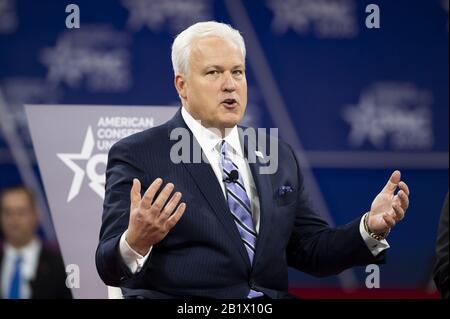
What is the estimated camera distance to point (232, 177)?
9.21ft

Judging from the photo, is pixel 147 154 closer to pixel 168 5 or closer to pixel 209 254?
pixel 209 254

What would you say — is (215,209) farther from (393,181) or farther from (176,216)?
(393,181)

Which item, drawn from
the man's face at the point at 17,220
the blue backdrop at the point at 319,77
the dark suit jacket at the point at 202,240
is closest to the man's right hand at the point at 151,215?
the dark suit jacket at the point at 202,240

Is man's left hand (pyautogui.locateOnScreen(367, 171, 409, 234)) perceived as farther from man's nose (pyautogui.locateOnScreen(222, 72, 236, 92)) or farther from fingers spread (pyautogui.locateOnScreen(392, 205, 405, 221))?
man's nose (pyautogui.locateOnScreen(222, 72, 236, 92))

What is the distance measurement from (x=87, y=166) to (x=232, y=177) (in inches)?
46.9

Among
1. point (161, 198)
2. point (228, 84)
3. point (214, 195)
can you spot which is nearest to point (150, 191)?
point (161, 198)

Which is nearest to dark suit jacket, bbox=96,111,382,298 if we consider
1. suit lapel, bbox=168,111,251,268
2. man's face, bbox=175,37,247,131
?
suit lapel, bbox=168,111,251,268

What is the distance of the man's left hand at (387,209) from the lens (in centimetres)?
264

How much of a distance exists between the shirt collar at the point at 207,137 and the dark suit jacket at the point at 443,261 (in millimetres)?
755

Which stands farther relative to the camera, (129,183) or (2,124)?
(2,124)

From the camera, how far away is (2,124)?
12.9 ft
